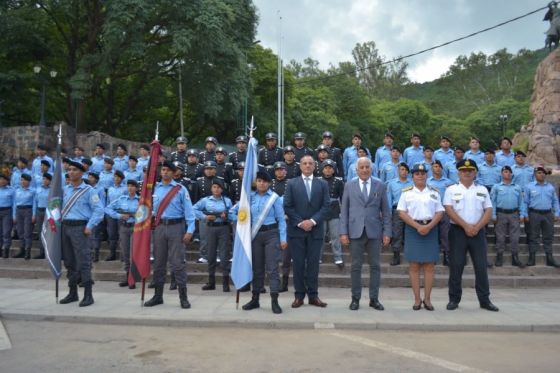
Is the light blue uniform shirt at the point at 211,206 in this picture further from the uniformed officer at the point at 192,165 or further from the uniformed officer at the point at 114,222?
the uniformed officer at the point at 114,222

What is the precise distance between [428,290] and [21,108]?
22.0 meters

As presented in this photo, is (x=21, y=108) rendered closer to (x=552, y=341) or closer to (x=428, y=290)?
(x=428, y=290)

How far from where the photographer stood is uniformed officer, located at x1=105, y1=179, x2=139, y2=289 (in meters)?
9.53

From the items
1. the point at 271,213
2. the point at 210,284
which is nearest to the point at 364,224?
the point at 271,213

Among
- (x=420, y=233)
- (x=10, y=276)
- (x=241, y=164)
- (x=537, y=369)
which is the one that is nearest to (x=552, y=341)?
(x=537, y=369)

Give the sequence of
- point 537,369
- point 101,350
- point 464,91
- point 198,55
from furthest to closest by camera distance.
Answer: point 464,91, point 198,55, point 101,350, point 537,369

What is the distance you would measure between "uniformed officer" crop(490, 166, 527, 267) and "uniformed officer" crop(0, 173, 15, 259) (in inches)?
392

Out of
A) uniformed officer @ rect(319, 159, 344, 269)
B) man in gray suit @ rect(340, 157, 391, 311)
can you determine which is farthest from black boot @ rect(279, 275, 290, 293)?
man in gray suit @ rect(340, 157, 391, 311)

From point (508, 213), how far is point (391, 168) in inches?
97.4

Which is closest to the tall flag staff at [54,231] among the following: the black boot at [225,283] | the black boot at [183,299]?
the black boot at [183,299]

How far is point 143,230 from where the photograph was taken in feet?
25.0

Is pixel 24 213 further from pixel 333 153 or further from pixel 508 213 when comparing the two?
pixel 508 213

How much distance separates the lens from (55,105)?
2717 centimetres

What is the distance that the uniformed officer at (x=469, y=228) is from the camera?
24.5 feet
